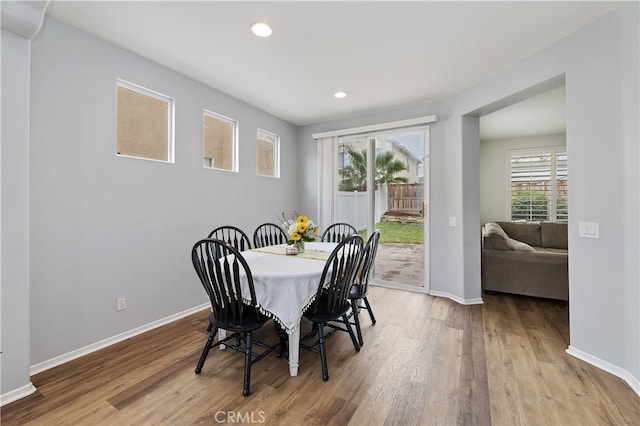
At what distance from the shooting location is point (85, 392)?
1829mm

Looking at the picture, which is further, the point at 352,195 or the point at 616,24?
the point at 352,195

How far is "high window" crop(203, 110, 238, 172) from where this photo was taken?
3.44m

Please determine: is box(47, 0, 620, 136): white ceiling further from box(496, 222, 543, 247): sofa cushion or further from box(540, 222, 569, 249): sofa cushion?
box(540, 222, 569, 249): sofa cushion

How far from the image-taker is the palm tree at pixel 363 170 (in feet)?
14.1

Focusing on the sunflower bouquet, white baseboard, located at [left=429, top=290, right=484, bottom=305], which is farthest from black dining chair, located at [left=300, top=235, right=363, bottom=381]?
white baseboard, located at [left=429, top=290, right=484, bottom=305]

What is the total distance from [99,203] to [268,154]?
2.46 metres

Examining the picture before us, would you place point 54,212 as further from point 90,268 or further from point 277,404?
point 277,404

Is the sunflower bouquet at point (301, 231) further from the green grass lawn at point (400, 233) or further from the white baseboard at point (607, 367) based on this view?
the white baseboard at point (607, 367)

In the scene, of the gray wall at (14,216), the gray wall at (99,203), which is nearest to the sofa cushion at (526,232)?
the gray wall at (99,203)

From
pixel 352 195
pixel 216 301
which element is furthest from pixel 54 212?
pixel 352 195

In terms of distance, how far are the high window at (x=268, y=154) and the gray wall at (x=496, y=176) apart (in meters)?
4.42

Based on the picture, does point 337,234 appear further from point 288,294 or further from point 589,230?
point 589,230

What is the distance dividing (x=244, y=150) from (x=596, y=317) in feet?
12.9

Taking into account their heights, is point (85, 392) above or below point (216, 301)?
below
